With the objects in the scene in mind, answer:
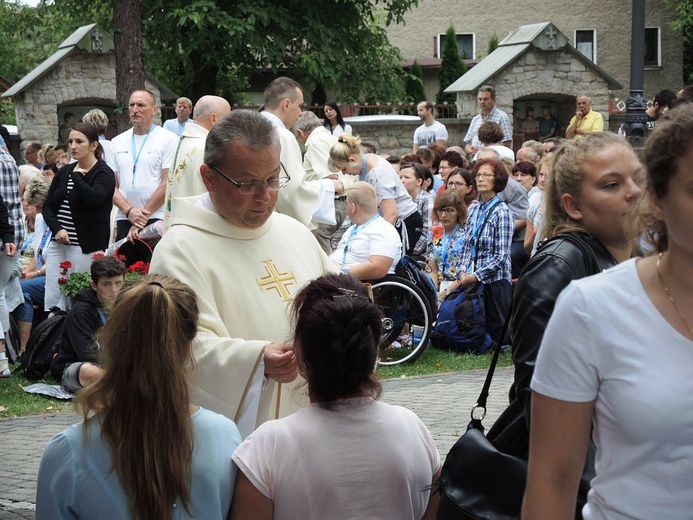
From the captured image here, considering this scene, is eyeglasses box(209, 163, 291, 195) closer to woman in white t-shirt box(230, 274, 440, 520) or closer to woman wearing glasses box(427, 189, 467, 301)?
woman in white t-shirt box(230, 274, 440, 520)

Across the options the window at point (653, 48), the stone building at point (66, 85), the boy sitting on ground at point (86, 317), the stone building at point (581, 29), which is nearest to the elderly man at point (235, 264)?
the boy sitting on ground at point (86, 317)

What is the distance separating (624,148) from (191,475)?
5.54 ft

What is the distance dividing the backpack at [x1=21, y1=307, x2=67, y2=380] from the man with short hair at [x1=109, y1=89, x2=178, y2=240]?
1218 millimetres

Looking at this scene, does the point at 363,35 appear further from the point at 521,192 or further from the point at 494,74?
the point at 521,192

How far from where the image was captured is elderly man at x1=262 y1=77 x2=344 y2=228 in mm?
7039

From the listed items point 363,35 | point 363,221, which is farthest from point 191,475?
point 363,35

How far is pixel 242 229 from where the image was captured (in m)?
4.23

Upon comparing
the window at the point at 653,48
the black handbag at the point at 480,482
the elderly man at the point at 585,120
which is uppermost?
the window at the point at 653,48

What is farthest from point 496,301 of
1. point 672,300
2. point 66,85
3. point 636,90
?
point 66,85

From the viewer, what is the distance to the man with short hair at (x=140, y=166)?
34.3 ft

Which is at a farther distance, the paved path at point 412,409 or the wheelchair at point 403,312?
the wheelchair at point 403,312

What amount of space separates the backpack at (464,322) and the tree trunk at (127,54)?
6938 mm

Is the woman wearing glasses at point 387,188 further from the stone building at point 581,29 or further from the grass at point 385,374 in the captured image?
the stone building at point 581,29

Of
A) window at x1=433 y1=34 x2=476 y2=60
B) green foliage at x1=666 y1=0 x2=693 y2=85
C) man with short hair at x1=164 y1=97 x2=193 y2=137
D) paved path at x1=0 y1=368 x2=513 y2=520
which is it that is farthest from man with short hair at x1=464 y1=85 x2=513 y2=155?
window at x1=433 y1=34 x2=476 y2=60
